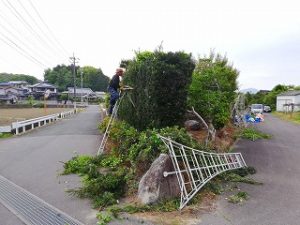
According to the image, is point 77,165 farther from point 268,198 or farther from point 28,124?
point 28,124

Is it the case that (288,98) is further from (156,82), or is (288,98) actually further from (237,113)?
(156,82)

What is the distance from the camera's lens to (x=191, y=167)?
22.6 feet

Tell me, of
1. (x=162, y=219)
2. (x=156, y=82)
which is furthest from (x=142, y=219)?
(x=156, y=82)

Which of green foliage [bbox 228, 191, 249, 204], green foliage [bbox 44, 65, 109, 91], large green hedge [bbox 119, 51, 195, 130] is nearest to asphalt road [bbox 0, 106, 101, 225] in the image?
large green hedge [bbox 119, 51, 195, 130]

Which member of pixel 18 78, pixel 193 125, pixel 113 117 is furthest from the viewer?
pixel 18 78

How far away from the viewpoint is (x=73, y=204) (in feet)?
19.6

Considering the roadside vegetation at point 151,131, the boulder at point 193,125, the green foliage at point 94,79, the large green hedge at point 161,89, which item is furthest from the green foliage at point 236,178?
the green foliage at point 94,79

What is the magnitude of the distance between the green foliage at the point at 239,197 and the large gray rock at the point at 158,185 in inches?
42.1

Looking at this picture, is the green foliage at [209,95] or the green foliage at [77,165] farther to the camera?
the green foliage at [209,95]

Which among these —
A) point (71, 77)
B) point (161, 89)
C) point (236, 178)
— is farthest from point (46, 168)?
point (71, 77)

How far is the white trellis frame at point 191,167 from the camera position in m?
5.98

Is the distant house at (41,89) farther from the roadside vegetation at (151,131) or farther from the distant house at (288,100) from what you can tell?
the roadside vegetation at (151,131)

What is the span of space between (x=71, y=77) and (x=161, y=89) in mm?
100463

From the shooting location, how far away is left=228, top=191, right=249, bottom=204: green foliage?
6168 mm
